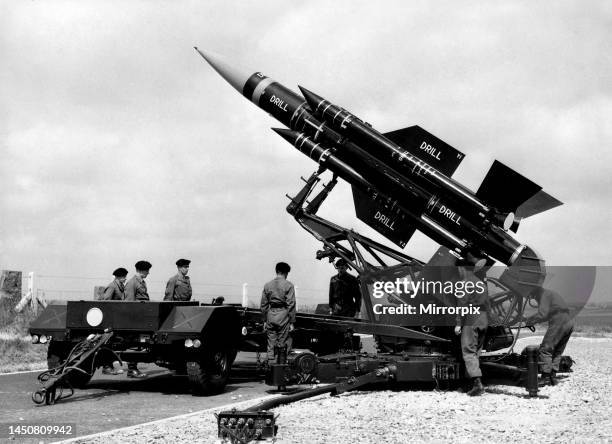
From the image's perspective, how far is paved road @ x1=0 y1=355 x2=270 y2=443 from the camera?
7102mm

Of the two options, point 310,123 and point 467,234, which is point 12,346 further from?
point 467,234

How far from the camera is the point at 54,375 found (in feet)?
27.3

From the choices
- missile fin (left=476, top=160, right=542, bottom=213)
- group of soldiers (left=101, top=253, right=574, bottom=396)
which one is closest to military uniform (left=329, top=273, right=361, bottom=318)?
group of soldiers (left=101, top=253, right=574, bottom=396)

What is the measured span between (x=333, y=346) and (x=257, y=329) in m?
1.32

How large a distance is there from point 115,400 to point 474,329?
4329mm

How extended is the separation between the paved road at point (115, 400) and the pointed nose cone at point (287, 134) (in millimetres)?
3721

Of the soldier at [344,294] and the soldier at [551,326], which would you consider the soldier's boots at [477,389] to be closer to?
the soldier at [551,326]

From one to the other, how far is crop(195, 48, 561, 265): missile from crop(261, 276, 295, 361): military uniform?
7.76 ft

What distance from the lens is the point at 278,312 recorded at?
9.48 metres

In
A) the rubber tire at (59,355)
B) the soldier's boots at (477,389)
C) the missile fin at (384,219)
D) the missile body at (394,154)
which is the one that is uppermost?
the missile body at (394,154)

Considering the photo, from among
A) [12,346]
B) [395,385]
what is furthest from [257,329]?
[12,346]

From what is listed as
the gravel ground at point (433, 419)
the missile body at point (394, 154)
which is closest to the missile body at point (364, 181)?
the missile body at point (394, 154)

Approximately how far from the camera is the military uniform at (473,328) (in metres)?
8.62

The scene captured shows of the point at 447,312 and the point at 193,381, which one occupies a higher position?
the point at 447,312
